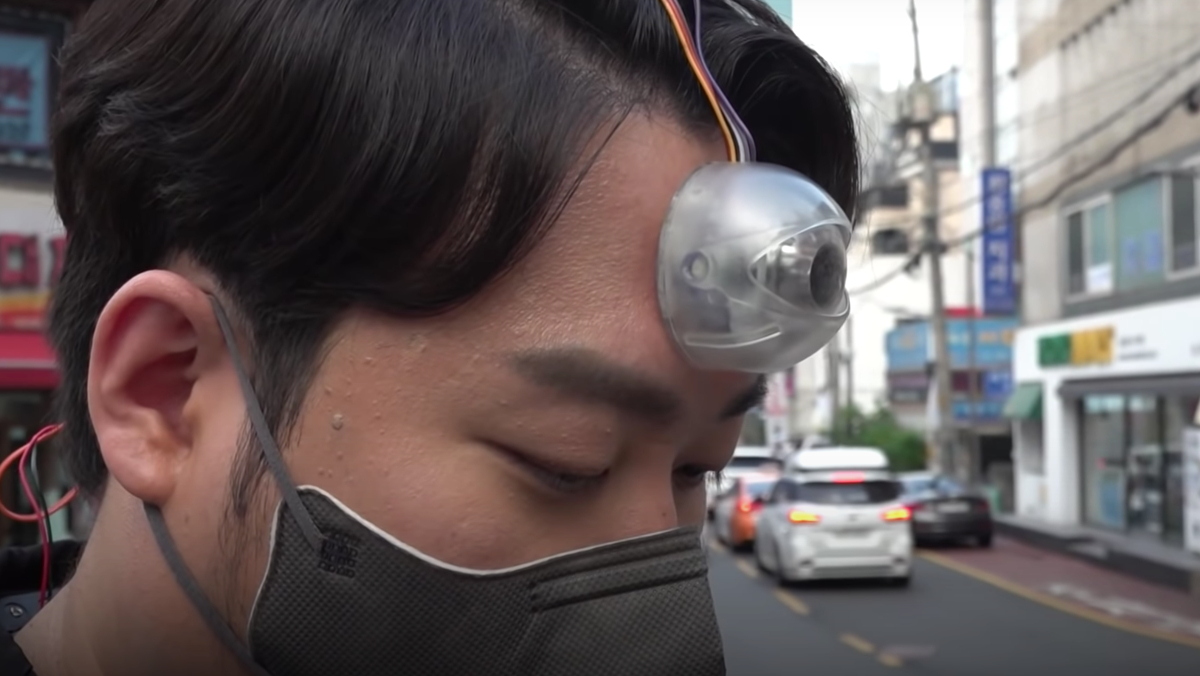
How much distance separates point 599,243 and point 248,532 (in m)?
0.42

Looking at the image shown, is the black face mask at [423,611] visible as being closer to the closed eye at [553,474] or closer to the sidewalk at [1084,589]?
the closed eye at [553,474]

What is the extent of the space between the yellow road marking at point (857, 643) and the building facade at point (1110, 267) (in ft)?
21.7

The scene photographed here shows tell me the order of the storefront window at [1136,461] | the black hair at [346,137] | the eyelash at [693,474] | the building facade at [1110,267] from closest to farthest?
the black hair at [346,137] < the eyelash at [693,474] < the building facade at [1110,267] < the storefront window at [1136,461]

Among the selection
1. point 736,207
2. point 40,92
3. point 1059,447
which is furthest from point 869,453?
point 736,207

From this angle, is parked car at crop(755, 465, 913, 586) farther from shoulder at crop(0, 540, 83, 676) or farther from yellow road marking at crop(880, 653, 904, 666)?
shoulder at crop(0, 540, 83, 676)

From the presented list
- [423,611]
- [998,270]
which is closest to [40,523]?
[423,611]

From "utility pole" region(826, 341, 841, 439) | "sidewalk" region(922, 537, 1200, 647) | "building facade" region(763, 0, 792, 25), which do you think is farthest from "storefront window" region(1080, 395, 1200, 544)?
"building facade" region(763, 0, 792, 25)

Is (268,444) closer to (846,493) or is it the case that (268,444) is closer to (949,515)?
(846,493)

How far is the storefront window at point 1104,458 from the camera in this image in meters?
18.5

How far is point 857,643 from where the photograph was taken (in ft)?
30.6

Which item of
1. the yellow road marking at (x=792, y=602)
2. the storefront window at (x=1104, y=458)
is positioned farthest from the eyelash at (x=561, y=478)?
the storefront window at (x=1104, y=458)

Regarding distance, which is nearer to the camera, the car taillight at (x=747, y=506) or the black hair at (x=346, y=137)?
the black hair at (x=346, y=137)

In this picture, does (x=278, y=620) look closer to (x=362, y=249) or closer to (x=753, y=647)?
(x=362, y=249)

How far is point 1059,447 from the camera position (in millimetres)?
20422
